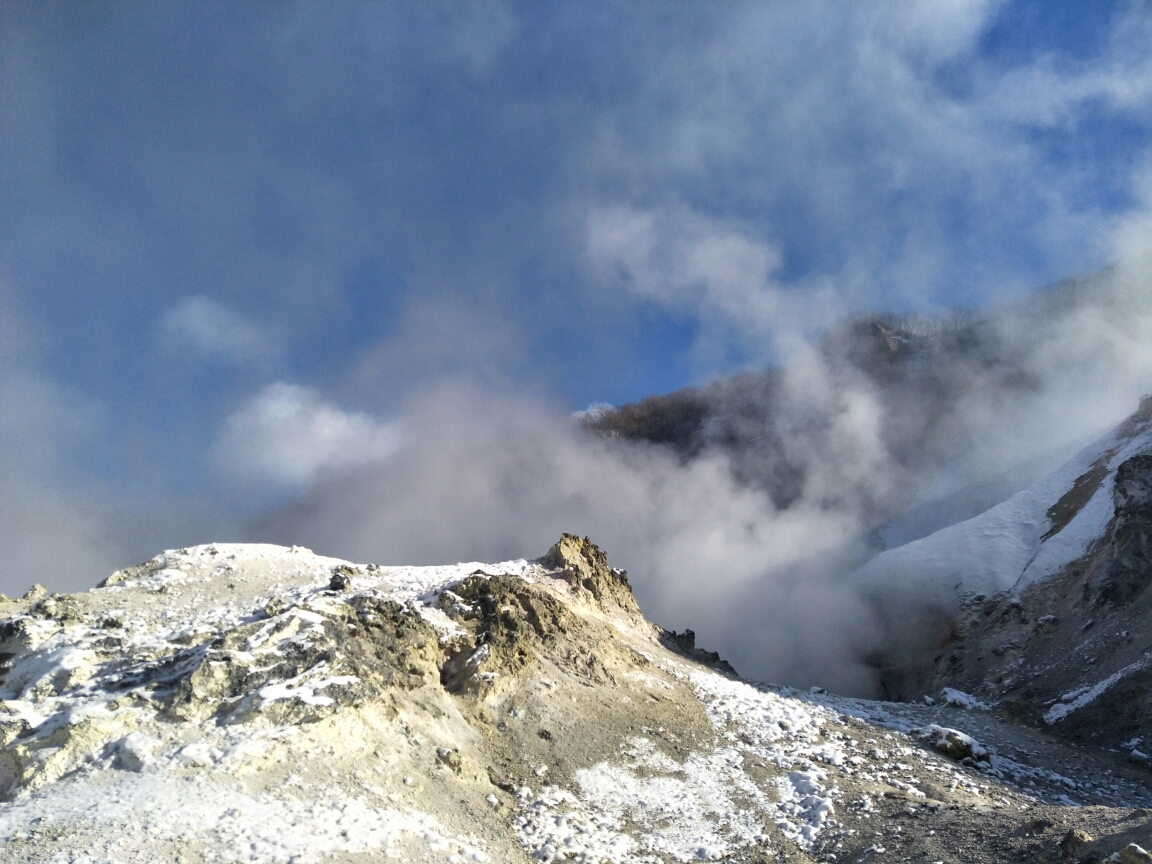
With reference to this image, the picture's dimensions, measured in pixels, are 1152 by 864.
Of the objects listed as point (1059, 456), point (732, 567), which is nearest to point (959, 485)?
point (1059, 456)

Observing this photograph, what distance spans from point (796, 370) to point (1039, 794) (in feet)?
261

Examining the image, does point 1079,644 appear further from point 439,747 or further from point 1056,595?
point 439,747

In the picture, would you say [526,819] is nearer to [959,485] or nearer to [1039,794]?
[1039,794]

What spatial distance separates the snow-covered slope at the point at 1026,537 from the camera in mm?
37625

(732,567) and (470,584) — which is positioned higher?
(732,567)

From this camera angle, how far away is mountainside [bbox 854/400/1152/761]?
24.6m

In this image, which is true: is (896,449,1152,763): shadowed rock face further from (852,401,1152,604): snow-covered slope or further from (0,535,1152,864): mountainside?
(0,535,1152,864): mountainside

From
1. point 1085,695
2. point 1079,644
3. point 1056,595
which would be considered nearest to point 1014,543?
point 1056,595

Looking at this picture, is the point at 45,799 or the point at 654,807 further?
the point at 654,807

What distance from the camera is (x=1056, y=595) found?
112 feet

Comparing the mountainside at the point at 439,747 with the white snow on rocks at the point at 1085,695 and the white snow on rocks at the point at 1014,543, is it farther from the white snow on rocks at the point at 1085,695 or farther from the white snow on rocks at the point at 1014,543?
the white snow on rocks at the point at 1014,543

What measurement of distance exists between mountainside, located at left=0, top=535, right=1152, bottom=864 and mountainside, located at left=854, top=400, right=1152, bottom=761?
2695 millimetres

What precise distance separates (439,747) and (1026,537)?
1619 inches

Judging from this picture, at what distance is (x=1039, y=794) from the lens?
1852 cm
